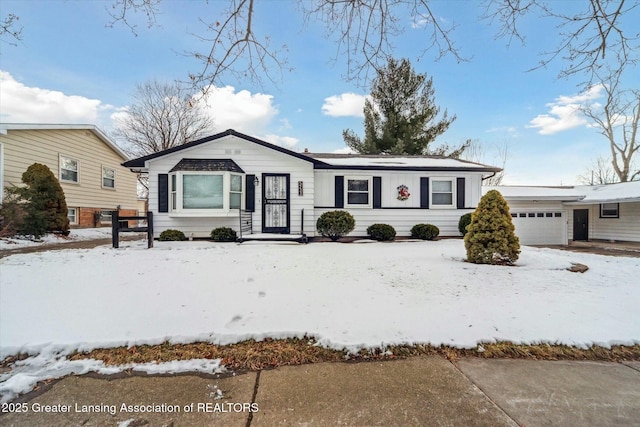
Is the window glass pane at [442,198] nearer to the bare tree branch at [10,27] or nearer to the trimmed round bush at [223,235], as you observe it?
the trimmed round bush at [223,235]

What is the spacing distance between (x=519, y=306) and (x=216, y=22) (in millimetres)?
5733

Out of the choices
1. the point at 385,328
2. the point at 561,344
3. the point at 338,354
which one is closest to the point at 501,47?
the point at 561,344

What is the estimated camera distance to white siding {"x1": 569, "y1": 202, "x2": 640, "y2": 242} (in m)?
13.9

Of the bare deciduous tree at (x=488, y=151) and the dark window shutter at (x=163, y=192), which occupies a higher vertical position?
the bare deciduous tree at (x=488, y=151)

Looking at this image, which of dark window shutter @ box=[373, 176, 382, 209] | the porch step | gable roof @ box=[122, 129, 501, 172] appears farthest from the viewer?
dark window shutter @ box=[373, 176, 382, 209]

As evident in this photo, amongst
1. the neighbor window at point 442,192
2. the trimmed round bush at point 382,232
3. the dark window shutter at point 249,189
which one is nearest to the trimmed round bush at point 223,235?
the dark window shutter at point 249,189

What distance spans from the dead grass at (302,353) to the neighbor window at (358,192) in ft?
28.8

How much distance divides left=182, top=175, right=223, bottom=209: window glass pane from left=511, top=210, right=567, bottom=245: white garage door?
13.3 metres

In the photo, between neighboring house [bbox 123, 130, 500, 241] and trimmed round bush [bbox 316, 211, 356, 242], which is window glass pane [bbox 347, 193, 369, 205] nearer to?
neighboring house [bbox 123, 130, 500, 241]

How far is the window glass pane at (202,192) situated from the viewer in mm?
9930

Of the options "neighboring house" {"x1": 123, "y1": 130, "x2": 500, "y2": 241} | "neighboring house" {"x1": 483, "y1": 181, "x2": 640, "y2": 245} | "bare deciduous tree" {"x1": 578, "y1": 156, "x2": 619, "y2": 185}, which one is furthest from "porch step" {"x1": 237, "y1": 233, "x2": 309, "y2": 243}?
"bare deciduous tree" {"x1": 578, "y1": 156, "x2": 619, "y2": 185}

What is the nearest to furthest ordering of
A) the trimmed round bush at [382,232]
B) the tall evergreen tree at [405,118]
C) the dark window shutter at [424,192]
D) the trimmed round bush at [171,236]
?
the trimmed round bush at [171,236] < the trimmed round bush at [382,232] < the dark window shutter at [424,192] < the tall evergreen tree at [405,118]

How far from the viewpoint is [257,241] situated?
9273mm

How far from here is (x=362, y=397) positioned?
215cm
